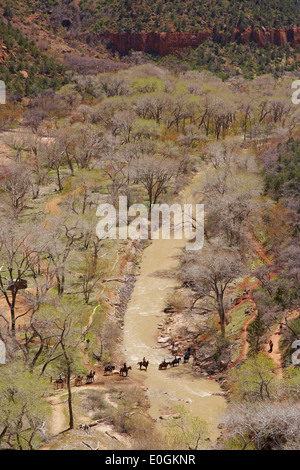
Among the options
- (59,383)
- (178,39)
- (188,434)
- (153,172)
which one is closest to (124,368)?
(59,383)

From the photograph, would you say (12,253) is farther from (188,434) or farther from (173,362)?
(188,434)

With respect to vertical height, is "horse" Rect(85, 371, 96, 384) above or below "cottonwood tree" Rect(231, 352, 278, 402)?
below

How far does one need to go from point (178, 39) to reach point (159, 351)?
121756 mm

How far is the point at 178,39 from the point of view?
13962 cm

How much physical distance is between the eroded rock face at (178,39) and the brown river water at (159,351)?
4042 inches

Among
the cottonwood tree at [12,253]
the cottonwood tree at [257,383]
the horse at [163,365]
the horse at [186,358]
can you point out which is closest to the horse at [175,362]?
the horse at [186,358]

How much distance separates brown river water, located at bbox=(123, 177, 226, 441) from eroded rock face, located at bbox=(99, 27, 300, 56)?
337ft

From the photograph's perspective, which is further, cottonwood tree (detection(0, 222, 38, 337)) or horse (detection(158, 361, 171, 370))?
horse (detection(158, 361, 171, 370))

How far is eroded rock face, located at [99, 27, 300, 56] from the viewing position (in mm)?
139500

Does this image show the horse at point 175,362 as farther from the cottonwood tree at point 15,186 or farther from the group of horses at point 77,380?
the cottonwood tree at point 15,186

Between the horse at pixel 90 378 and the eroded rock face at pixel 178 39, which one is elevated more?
the eroded rock face at pixel 178 39

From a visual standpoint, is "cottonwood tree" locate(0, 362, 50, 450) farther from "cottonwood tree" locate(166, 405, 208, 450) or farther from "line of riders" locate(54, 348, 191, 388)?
"line of riders" locate(54, 348, 191, 388)

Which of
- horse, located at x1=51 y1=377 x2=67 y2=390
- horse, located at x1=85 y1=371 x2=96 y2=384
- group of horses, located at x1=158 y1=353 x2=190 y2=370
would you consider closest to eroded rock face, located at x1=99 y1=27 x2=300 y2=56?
group of horses, located at x1=158 y1=353 x2=190 y2=370

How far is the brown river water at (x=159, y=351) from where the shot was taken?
1126 inches
